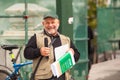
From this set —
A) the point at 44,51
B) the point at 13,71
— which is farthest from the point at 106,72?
the point at 44,51

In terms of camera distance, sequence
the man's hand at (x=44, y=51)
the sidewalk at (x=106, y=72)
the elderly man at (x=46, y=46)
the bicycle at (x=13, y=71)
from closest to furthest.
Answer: the man's hand at (x=44, y=51) → the elderly man at (x=46, y=46) → the bicycle at (x=13, y=71) → the sidewalk at (x=106, y=72)

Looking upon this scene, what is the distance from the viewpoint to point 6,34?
9.82 meters

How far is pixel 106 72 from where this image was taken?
1303 centimetres

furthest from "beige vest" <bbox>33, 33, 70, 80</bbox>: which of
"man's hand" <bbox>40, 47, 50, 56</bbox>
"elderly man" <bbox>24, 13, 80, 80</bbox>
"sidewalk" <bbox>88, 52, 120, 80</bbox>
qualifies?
"sidewalk" <bbox>88, 52, 120, 80</bbox>

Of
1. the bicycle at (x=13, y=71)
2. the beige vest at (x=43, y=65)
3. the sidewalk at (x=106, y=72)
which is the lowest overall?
the sidewalk at (x=106, y=72)

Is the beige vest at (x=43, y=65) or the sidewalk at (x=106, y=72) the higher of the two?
the beige vest at (x=43, y=65)

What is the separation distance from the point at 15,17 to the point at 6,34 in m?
0.37

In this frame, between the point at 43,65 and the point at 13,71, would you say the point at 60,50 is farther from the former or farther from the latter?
the point at 13,71

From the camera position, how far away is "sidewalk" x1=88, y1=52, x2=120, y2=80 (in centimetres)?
1205

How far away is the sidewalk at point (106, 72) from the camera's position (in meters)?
12.1

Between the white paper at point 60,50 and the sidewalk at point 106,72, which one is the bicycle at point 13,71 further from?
the sidewalk at point 106,72

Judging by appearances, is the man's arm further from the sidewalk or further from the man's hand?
the sidewalk

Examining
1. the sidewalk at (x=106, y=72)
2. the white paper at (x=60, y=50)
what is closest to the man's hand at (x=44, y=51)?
the white paper at (x=60, y=50)

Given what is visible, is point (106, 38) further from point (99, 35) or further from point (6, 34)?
point (6, 34)
